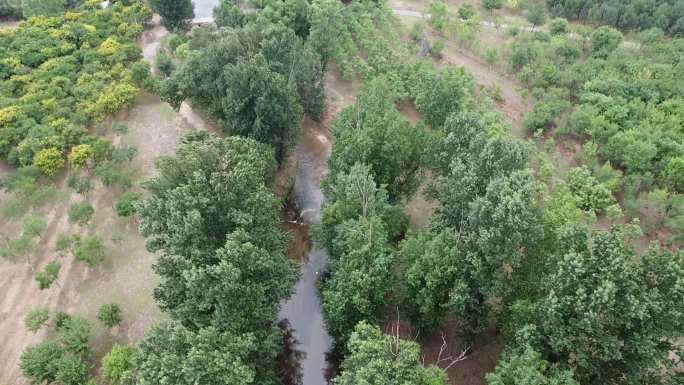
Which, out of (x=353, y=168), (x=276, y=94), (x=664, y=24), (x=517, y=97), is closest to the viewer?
(x=353, y=168)

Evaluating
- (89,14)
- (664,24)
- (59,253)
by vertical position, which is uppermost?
(664,24)

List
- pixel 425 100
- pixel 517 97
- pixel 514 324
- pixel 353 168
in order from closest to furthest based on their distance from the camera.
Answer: pixel 514 324 < pixel 353 168 < pixel 425 100 < pixel 517 97

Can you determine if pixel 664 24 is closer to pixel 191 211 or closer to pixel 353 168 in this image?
pixel 353 168

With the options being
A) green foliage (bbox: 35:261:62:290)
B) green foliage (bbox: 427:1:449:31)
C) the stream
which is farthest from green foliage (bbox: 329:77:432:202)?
green foliage (bbox: 427:1:449:31)

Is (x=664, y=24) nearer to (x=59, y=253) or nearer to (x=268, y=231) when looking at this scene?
(x=268, y=231)

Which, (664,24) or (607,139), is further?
(664,24)

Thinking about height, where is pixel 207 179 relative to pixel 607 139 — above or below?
below

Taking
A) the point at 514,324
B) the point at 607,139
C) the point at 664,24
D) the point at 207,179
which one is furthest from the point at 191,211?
the point at 664,24

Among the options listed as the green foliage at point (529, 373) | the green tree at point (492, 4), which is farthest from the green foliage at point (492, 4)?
the green foliage at point (529, 373)
